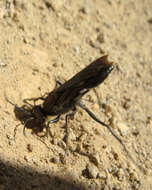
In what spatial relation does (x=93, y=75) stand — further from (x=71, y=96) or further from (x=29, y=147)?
(x=29, y=147)

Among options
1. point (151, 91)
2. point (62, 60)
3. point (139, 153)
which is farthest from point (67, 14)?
point (139, 153)

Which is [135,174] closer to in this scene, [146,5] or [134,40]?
[134,40]

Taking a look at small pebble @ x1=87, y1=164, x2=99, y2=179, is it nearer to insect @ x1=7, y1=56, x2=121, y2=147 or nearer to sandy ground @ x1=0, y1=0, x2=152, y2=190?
sandy ground @ x1=0, y1=0, x2=152, y2=190

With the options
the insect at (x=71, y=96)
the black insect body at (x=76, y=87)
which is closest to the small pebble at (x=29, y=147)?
the insect at (x=71, y=96)

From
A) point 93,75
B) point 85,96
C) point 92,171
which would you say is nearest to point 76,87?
point 93,75

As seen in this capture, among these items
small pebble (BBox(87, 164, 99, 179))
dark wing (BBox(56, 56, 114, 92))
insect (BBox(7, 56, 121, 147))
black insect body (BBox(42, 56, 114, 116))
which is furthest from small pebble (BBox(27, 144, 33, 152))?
dark wing (BBox(56, 56, 114, 92))
